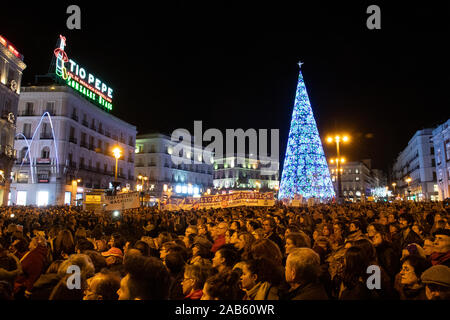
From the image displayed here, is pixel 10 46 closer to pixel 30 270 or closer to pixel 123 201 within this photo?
pixel 123 201

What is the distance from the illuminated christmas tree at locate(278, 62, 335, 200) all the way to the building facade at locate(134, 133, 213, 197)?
125 feet

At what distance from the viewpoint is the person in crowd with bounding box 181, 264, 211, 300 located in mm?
3785

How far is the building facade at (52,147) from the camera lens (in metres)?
39.3

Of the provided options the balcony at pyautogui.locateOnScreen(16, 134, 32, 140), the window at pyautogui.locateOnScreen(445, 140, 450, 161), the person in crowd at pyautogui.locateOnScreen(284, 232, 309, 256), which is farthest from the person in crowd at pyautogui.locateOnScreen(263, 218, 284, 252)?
the window at pyautogui.locateOnScreen(445, 140, 450, 161)

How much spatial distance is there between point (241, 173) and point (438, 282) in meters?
96.6

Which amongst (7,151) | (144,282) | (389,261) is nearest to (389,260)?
(389,261)

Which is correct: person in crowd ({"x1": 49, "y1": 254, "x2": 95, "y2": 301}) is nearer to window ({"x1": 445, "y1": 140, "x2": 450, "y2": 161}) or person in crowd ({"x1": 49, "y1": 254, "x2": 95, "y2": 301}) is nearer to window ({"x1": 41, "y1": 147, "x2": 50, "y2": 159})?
window ({"x1": 41, "y1": 147, "x2": 50, "y2": 159})

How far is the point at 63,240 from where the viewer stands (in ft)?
23.5

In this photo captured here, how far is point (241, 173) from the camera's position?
99562mm

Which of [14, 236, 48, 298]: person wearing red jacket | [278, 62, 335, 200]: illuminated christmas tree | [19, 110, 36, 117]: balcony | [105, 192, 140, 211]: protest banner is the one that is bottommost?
[14, 236, 48, 298]: person wearing red jacket

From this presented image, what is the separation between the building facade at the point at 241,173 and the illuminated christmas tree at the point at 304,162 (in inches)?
2492

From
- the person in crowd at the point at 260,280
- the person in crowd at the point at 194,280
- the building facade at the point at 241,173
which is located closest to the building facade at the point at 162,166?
Answer: the building facade at the point at 241,173
